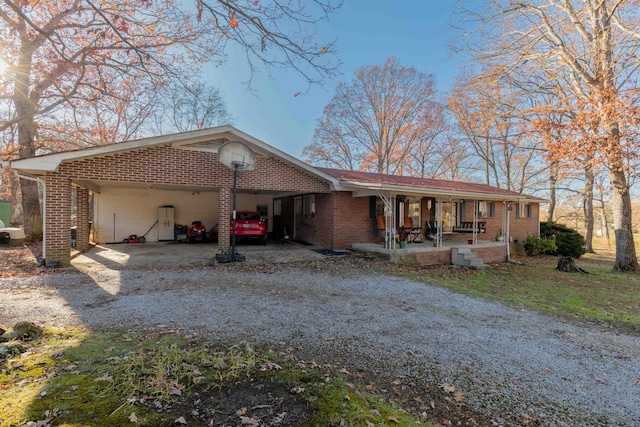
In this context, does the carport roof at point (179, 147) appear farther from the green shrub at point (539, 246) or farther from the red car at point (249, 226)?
the green shrub at point (539, 246)

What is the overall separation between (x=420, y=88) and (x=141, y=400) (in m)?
27.7

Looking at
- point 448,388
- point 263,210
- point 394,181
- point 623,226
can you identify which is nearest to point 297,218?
point 263,210

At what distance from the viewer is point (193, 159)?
385 inches

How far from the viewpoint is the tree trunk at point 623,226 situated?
40.0ft

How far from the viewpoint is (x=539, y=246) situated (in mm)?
17656

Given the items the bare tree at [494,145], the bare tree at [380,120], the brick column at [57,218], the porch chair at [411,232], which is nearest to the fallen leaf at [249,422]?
the brick column at [57,218]

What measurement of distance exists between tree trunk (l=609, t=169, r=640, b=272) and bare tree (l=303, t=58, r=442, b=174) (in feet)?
50.9

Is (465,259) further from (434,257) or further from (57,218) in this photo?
(57,218)

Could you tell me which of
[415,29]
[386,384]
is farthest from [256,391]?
[415,29]

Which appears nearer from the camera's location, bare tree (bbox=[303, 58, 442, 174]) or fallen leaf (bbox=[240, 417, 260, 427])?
fallen leaf (bbox=[240, 417, 260, 427])

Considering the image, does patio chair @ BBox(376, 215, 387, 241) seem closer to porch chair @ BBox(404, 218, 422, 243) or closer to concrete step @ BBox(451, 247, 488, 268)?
porch chair @ BBox(404, 218, 422, 243)

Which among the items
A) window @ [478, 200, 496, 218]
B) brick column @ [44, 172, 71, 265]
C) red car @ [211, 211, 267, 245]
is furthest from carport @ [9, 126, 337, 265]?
window @ [478, 200, 496, 218]

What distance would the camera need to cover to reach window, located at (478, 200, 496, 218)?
54.5 ft

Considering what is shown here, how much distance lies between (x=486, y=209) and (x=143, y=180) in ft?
54.7
